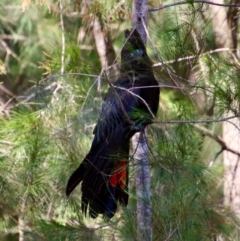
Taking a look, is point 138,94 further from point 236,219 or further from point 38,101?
point 236,219

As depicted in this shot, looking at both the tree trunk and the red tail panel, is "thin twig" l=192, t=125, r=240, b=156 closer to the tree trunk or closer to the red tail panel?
the tree trunk

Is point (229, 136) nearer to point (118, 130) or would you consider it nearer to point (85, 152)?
point (85, 152)

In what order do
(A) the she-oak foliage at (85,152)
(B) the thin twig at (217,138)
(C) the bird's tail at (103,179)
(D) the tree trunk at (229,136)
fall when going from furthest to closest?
(D) the tree trunk at (229,136)
(B) the thin twig at (217,138)
(C) the bird's tail at (103,179)
(A) the she-oak foliage at (85,152)

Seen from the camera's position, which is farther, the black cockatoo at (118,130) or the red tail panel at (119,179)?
the red tail panel at (119,179)

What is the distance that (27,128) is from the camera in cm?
362

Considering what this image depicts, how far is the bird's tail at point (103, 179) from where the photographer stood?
3289 millimetres

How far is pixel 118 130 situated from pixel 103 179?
19 cm

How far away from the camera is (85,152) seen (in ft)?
12.0

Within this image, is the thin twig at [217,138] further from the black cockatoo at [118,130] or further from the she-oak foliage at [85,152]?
the black cockatoo at [118,130]

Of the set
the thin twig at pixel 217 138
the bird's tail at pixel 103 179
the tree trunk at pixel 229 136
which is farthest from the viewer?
the tree trunk at pixel 229 136

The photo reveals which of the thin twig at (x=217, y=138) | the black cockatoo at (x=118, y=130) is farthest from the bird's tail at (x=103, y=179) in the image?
the thin twig at (x=217, y=138)

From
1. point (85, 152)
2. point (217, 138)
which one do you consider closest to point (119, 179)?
point (85, 152)

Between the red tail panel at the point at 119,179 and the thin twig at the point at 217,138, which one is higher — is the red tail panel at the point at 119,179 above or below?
below

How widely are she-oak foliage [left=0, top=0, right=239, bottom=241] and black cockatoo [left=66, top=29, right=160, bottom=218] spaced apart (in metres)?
0.05
